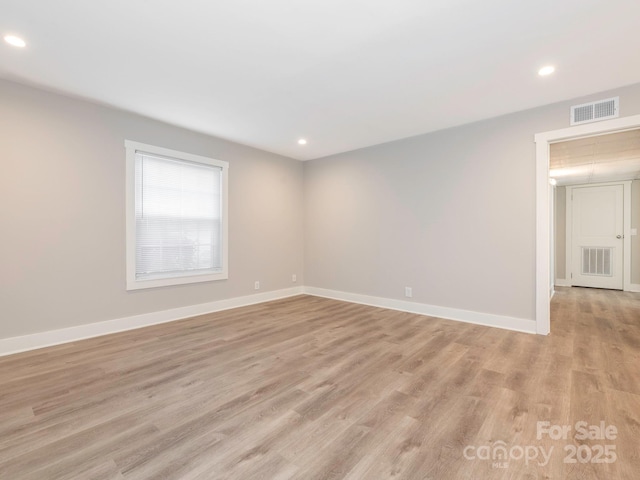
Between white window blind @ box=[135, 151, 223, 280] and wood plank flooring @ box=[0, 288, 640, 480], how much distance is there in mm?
963

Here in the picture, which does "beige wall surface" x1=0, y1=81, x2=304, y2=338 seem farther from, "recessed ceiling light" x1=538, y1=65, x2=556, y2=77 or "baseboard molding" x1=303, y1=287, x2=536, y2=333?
"recessed ceiling light" x1=538, y1=65, x2=556, y2=77

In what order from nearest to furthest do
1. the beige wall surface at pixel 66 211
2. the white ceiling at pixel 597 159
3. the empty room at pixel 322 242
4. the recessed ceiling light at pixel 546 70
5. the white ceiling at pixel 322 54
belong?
the empty room at pixel 322 242
the white ceiling at pixel 322 54
the recessed ceiling light at pixel 546 70
the beige wall surface at pixel 66 211
the white ceiling at pixel 597 159

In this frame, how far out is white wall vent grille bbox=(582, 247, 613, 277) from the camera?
239 inches

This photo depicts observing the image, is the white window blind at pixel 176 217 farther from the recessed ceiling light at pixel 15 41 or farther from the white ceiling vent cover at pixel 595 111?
the white ceiling vent cover at pixel 595 111

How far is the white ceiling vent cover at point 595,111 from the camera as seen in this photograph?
2.88 m

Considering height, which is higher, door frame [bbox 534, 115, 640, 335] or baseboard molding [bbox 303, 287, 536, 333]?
door frame [bbox 534, 115, 640, 335]

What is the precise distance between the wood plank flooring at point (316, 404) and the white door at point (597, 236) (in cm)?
359

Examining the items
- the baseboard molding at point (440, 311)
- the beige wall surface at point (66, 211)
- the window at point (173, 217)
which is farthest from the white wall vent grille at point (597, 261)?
the beige wall surface at point (66, 211)

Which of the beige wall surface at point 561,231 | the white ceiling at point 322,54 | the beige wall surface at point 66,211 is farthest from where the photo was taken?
the beige wall surface at point 561,231

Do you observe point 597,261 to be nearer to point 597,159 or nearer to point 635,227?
point 635,227

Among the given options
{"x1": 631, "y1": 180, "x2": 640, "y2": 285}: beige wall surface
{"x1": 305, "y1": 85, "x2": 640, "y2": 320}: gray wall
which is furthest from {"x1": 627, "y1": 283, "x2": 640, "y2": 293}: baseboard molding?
{"x1": 305, "y1": 85, "x2": 640, "y2": 320}: gray wall

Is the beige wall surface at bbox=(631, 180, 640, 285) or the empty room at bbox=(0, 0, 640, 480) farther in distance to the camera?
the beige wall surface at bbox=(631, 180, 640, 285)

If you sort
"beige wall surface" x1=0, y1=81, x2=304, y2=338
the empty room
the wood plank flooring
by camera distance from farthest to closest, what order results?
"beige wall surface" x1=0, y1=81, x2=304, y2=338 → the empty room → the wood plank flooring

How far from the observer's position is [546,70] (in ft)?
8.37
